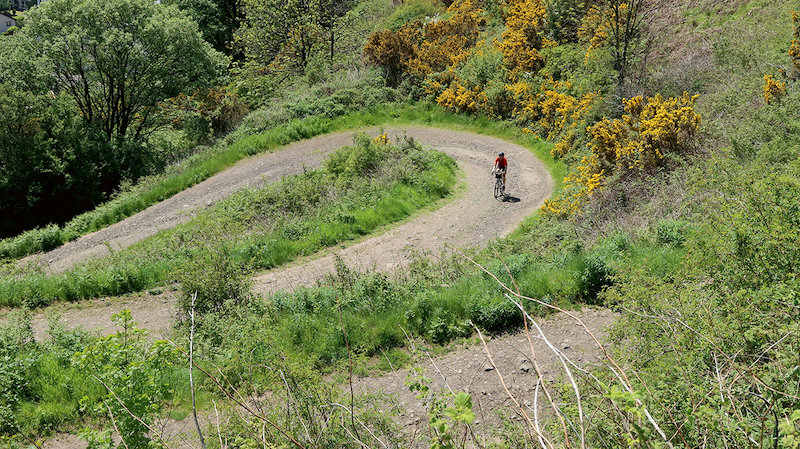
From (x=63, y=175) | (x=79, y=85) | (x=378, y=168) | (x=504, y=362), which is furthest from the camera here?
(x=79, y=85)

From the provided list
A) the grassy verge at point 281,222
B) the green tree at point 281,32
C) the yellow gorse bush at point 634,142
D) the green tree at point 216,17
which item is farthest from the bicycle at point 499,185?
the green tree at point 216,17

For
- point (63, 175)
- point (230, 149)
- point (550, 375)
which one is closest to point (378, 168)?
point (230, 149)

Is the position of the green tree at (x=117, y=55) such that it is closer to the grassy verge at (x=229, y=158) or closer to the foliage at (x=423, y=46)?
the grassy verge at (x=229, y=158)

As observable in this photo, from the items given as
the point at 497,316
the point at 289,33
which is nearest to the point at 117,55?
the point at 289,33

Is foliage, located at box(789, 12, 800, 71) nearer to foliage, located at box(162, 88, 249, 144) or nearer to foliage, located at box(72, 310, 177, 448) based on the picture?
foliage, located at box(72, 310, 177, 448)

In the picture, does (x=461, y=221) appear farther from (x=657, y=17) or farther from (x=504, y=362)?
(x=657, y=17)

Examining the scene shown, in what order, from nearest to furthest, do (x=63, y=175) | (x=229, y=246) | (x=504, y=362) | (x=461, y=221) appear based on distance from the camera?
(x=504, y=362), (x=229, y=246), (x=461, y=221), (x=63, y=175)

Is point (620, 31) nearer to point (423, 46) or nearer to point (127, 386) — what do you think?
point (423, 46)

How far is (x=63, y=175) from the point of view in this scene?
18.6 meters

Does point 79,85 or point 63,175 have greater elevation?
point 79,85

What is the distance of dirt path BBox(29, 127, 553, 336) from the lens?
32.4ft

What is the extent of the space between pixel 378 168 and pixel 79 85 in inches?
583

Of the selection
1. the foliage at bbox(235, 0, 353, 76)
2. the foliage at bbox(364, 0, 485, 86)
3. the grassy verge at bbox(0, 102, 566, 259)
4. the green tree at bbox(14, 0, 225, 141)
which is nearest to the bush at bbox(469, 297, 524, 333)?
the grassy verge at bbox(0, 102, 566, 259)

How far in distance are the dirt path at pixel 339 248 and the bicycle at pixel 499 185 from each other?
0.33 metres
